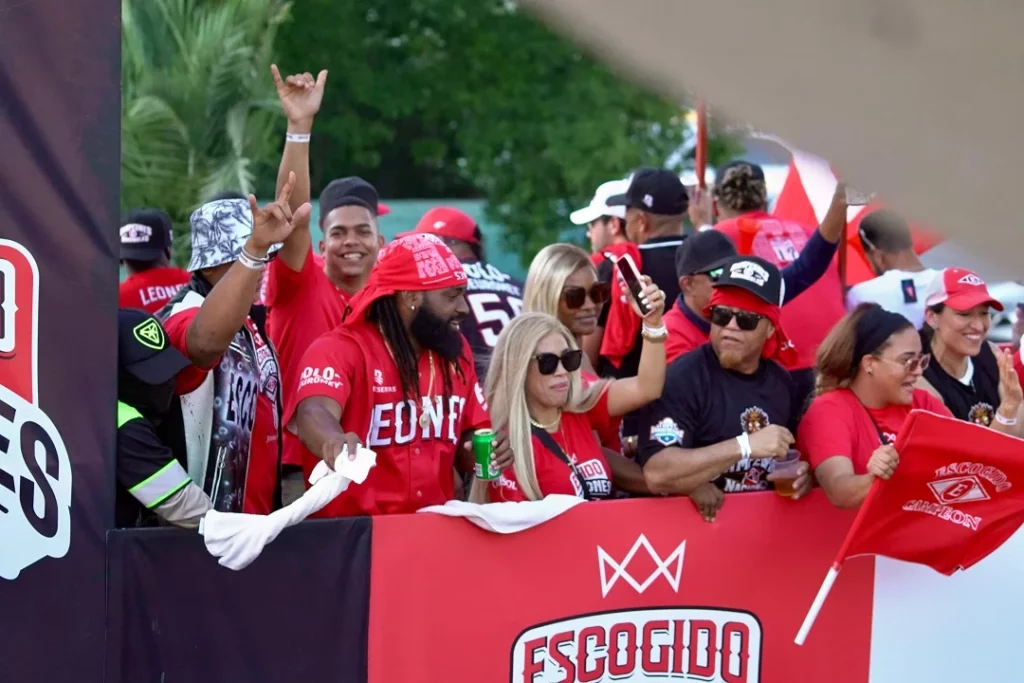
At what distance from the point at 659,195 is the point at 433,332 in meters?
2.03

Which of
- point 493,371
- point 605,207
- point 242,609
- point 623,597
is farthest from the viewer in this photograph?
point 605,207

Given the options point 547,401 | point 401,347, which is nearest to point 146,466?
point 401,347

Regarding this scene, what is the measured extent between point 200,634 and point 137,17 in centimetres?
1447

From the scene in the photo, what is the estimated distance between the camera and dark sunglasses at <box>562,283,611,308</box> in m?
5.01

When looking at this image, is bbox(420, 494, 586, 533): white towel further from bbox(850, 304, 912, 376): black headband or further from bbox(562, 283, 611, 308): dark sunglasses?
bbox(850, 304, 912, 376): black headband

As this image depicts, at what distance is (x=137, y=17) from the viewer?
1692cm

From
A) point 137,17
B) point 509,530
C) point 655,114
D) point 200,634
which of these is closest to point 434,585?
point 509,530

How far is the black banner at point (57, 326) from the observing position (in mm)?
3537

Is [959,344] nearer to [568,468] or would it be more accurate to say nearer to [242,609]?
[568,468]

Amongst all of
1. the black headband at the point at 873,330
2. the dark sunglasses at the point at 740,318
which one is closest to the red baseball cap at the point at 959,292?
the black headband at the point at 873,330

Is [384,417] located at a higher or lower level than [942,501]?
higher

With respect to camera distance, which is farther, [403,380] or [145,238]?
[145,238]

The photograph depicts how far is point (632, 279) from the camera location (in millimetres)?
4527

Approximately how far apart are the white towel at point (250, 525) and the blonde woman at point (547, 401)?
78cm
